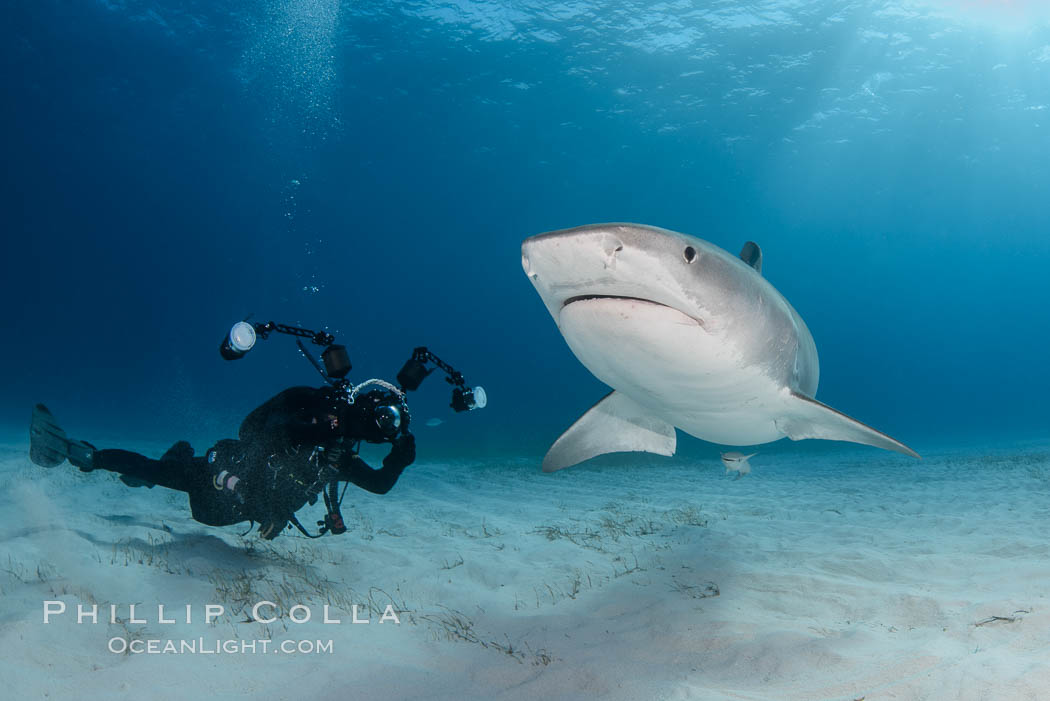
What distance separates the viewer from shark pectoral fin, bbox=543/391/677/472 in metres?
4.58

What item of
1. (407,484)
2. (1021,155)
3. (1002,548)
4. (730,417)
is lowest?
(407,484)

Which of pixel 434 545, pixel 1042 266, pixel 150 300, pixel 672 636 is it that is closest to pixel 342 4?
pixel 434 545

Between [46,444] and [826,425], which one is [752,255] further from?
[46,444]

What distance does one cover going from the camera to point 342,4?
965 inches

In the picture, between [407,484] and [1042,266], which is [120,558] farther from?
[1042,266]

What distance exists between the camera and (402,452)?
462cm

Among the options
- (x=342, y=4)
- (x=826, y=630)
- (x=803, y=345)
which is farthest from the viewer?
(x=342, y=4)

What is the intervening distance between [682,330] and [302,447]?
3190 millimetres

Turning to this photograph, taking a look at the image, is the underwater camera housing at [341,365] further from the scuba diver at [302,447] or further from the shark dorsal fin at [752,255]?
the shark dorsal fin at [752,255]

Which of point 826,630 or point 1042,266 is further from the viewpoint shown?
point 1042,266

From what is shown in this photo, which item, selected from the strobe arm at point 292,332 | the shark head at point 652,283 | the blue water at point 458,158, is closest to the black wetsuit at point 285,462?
the strobe arm at point 292,332

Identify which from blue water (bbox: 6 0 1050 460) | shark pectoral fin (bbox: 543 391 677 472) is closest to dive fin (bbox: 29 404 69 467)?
shark pectoral fin (bbox: 543 391 677 472)

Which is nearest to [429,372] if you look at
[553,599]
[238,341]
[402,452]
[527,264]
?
[402,452]

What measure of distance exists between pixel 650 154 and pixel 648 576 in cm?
3827
